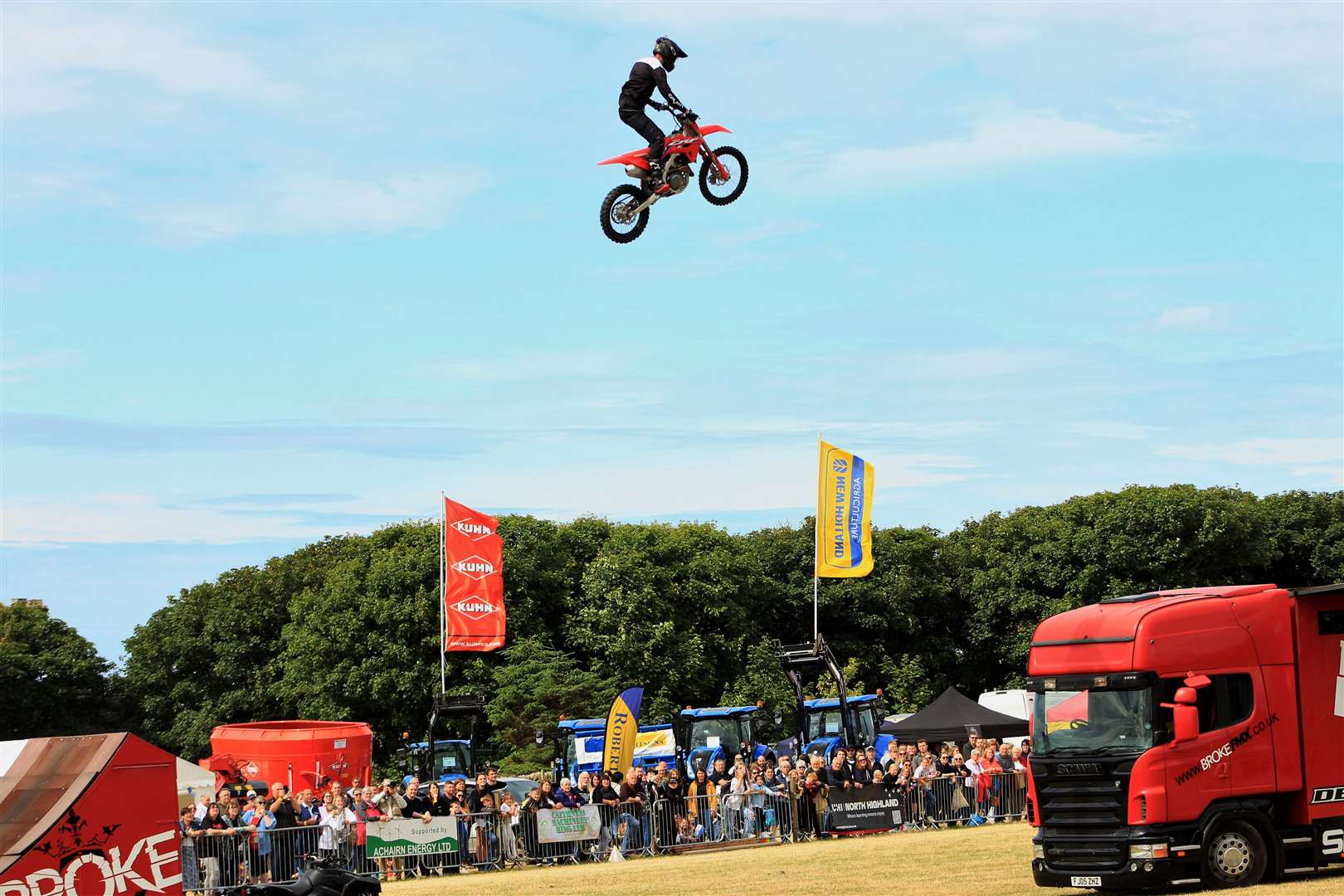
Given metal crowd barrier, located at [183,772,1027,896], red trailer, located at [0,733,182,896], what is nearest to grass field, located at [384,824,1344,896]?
metal crowd barrier, located at [183,772,1027,896]

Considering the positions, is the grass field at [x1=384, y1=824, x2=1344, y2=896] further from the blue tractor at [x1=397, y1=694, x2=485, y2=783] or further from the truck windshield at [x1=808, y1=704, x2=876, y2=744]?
the blue tractor at [x1=397, y1=694, x2=485, y2=783]

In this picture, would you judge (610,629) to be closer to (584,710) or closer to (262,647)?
(584,710)

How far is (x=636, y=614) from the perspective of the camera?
47.1m

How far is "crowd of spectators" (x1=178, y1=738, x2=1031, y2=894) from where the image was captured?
794 inches

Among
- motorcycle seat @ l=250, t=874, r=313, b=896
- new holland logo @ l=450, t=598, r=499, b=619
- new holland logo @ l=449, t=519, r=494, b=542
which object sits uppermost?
new holland logo @ l=449, t=519, r=494, b=542

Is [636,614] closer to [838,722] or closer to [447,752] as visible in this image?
[447,752]

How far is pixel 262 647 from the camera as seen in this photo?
52.9m

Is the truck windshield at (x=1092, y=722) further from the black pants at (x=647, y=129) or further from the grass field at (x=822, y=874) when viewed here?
the black pants at (x=647, y=129)

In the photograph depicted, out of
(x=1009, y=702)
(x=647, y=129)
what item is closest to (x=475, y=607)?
(x=1009, y=702)

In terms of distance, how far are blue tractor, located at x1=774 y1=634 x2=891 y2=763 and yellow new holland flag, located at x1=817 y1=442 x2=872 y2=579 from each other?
4138 millimetres

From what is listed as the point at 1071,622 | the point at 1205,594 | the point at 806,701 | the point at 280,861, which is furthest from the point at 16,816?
the point at 806,701

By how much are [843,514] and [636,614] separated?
41.9ft

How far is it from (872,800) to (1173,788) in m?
11.0

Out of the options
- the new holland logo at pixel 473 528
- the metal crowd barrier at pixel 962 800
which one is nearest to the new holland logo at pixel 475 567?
the new holland logo at pixel 473 528
